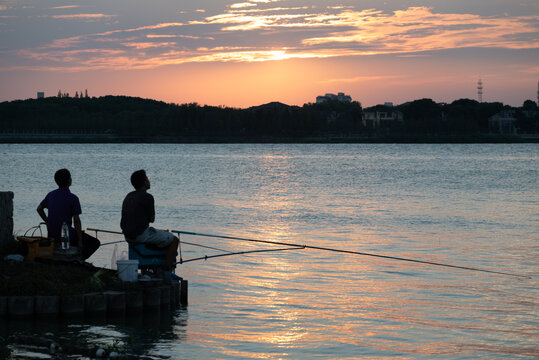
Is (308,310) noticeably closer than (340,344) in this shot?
No

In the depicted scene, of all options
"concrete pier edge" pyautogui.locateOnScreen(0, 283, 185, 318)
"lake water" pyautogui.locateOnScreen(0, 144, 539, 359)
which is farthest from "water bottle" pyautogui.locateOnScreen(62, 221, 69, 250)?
"lake water" pyautogui.locateOnScreen(0, 144, 539, 359)

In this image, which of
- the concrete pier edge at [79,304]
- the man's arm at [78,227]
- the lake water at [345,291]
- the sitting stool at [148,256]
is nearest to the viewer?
the lake water at [345,291]

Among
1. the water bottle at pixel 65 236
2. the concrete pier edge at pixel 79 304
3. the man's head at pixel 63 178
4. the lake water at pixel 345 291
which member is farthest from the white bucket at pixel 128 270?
the man's head at pixel 63 178

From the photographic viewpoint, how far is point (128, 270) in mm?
12969

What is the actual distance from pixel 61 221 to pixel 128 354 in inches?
137

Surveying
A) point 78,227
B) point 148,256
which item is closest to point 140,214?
point 148,256

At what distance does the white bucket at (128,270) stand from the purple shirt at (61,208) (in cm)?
116

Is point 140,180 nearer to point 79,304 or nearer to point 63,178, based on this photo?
point 63,178

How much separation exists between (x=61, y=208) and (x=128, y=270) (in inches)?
61.7

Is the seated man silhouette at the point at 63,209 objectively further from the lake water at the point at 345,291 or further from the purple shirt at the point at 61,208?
the lake water at the point at 345,291

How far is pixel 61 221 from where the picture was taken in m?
13.5

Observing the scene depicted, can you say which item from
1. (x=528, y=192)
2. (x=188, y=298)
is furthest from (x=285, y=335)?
(x=528, y=192)

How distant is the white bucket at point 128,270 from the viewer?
12922mm

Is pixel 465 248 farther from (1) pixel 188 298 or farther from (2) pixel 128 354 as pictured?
(2) pixel 128 354
